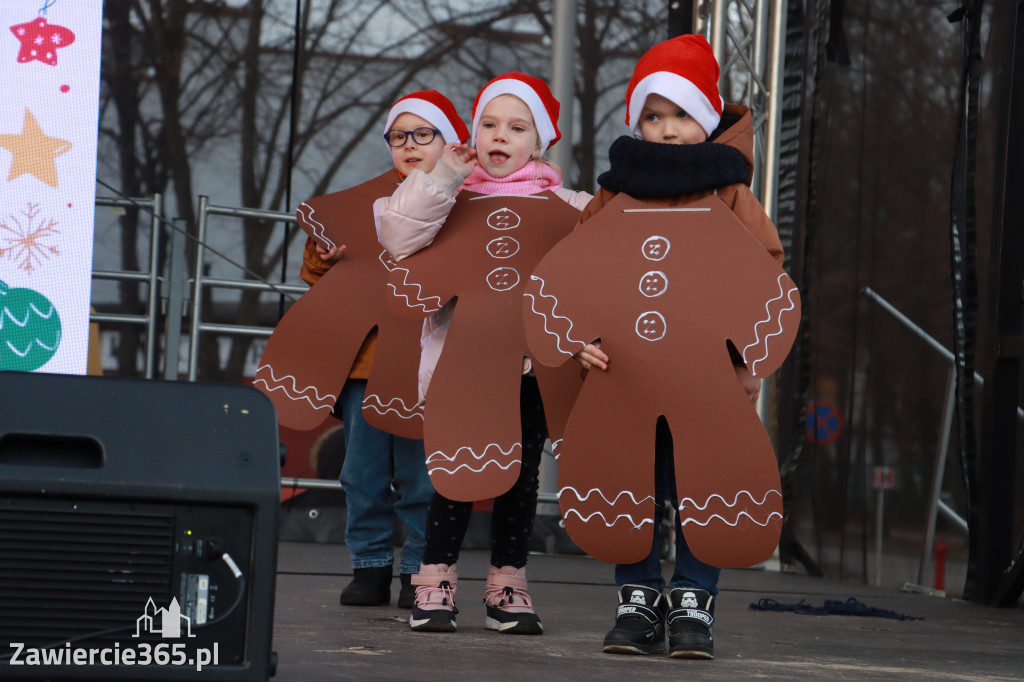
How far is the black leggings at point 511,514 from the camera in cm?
233

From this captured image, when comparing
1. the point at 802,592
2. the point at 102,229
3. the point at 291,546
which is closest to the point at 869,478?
the point at 802,592

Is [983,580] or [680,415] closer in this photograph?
[680,415]

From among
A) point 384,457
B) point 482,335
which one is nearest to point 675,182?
point 482,335

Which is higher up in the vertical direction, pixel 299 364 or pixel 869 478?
pixel 299 364

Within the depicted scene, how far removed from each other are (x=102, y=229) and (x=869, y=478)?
323 centimetres

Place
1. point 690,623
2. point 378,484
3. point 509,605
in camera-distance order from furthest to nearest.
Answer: point 378,484
point 509,605
point 690,623

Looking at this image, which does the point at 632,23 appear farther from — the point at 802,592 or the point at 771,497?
the point at 771,497

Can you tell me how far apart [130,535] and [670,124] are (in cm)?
135

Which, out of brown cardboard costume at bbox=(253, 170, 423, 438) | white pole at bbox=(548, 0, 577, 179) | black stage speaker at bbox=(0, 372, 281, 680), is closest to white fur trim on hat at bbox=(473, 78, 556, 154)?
brown cardboard costume at bbox=(253, 170, 423, 438)

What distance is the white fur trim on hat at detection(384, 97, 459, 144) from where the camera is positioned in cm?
279

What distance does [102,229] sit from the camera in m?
5.00

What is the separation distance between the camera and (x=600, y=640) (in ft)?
7.35

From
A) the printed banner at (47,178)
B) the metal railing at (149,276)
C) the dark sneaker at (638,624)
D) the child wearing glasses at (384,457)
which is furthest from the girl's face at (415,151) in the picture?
the metal railing at (149,276)

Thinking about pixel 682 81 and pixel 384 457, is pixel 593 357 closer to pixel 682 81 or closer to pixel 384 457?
pixel 682 81
